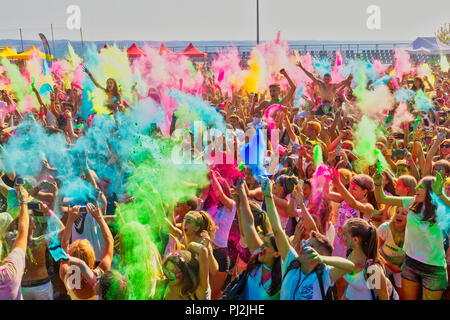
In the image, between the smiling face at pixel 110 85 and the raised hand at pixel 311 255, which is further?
the smiling face at pixel 110 85

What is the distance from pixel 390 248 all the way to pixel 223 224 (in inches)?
51.0

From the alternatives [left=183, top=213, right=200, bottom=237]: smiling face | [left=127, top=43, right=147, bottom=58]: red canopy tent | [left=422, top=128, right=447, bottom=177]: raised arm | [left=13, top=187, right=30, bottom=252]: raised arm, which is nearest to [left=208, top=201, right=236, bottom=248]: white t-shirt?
[left=183, top=213, right=200, bottom=237]: smiling face

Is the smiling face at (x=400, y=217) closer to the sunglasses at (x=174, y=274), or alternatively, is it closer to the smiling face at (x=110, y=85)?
the sunglasses at (x=174, y=274)

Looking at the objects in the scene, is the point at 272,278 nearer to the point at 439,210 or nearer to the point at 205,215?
the point at 205,215

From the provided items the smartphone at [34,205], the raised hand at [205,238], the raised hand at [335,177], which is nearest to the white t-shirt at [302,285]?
the raised hand at [205,238]

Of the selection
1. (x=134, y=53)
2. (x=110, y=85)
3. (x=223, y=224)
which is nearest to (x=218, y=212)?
(x=223, y=224)

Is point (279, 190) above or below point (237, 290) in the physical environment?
above

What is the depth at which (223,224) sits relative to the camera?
13.1 feet

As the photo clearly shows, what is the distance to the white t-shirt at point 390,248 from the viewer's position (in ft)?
12.2

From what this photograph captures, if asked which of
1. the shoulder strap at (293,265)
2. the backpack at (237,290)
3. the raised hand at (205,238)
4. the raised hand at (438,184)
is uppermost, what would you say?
the raised hand at (438,184)

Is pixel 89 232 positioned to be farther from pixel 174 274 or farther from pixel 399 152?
pixel 399 152

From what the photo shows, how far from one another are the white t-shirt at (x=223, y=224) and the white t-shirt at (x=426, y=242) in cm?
136

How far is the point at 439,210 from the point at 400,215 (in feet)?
1.11
